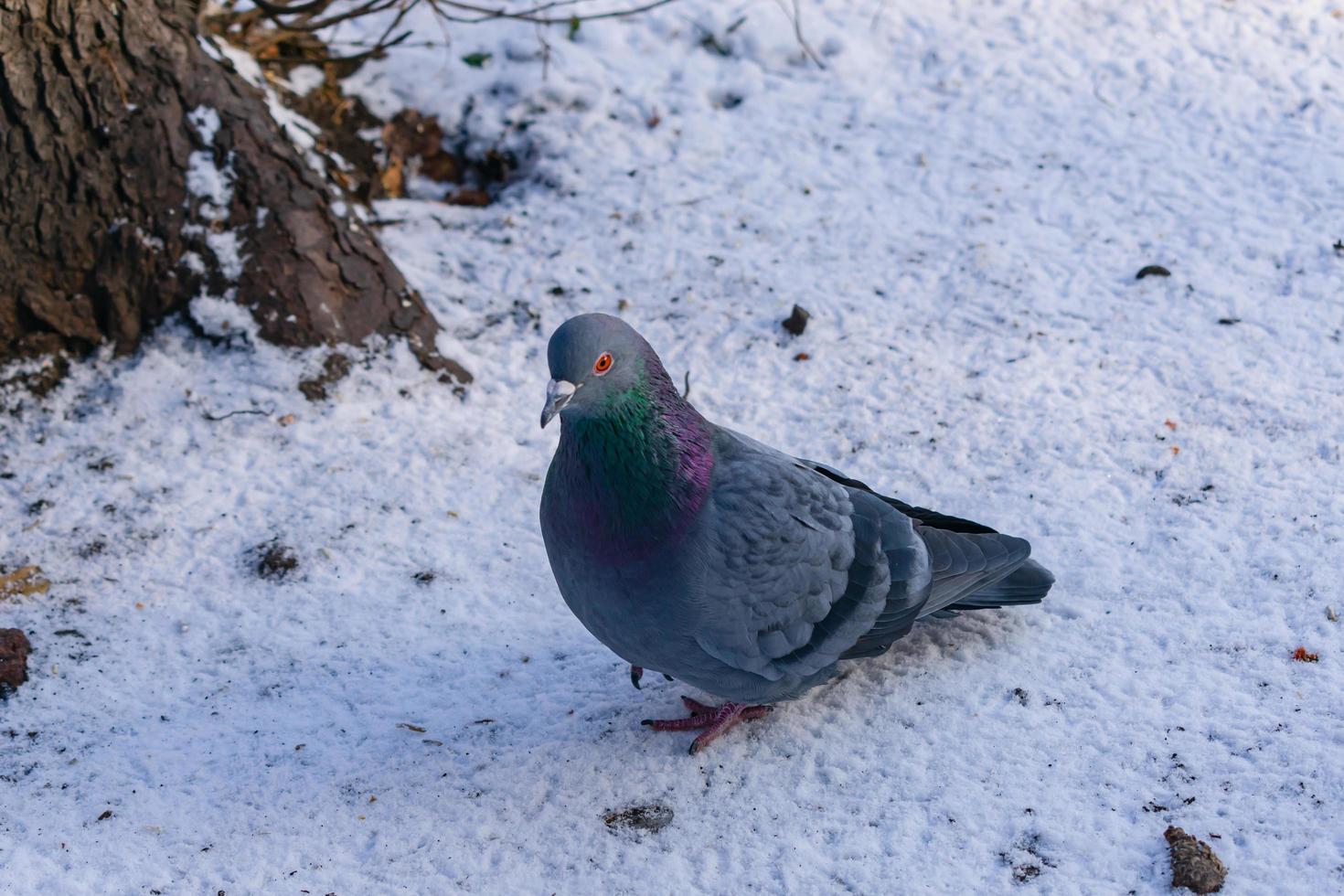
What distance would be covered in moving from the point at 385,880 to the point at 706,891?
2.45ft

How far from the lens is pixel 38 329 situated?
4121 mm

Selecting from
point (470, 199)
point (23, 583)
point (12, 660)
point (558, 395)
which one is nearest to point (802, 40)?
point (470, 199)

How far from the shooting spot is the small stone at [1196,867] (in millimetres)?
2383

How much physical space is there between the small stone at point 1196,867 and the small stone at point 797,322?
2555 mm

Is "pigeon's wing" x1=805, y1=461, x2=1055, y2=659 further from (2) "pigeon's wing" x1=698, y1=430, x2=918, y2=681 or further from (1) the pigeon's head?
(1) the pigeon's head

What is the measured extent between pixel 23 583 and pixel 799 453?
101 inches

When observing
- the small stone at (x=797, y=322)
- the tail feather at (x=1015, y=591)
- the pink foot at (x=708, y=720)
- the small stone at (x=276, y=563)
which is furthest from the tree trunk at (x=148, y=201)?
the tail feather at (x=1015, y=591)

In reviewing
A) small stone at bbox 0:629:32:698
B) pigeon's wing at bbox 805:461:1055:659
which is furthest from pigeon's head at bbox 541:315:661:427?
small stone at bbox 0:629:32:698

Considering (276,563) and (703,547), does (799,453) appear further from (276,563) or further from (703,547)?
(276,563)

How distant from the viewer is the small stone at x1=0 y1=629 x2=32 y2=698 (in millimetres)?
3098

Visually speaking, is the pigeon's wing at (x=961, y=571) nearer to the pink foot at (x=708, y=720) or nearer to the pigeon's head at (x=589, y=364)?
the pink foot at (x=708, y=720)

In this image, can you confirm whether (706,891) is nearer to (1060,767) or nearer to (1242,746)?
(1060,767)

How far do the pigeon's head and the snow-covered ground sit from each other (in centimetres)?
101

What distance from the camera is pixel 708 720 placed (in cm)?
304
